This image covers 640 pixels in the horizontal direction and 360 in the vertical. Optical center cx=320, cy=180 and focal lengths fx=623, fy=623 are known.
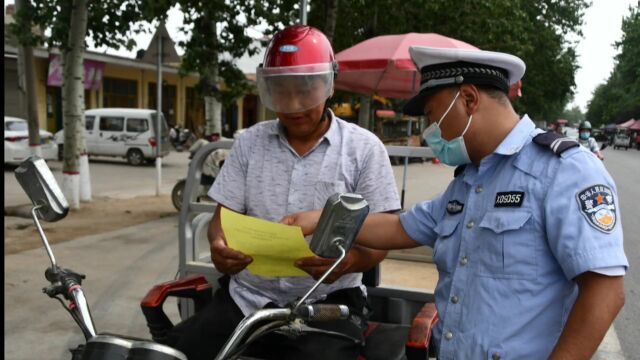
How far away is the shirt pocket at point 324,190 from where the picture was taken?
2316mm

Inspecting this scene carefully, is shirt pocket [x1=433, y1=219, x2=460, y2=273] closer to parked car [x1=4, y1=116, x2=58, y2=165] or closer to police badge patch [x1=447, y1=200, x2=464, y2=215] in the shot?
police badge patch [x1=447, y1=200, x2=464, y2=215]

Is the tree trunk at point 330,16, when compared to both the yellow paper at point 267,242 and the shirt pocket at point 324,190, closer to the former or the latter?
the shirt pocket at point 324,190

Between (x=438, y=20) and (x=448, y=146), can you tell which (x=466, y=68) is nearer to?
(x=448, y=146)

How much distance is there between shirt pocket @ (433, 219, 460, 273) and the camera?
70.4 inches

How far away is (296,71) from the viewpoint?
2.21m

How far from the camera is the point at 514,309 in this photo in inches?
62.4

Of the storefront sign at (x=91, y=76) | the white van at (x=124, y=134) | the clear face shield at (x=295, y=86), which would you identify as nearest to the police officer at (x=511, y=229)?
the clear face shield at (x=295, y=86)

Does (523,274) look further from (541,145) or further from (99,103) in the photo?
(99,103)

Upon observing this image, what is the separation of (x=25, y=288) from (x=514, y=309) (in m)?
5.04

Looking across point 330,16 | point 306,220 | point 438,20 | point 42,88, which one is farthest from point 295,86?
point 42,88

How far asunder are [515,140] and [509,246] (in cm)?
29

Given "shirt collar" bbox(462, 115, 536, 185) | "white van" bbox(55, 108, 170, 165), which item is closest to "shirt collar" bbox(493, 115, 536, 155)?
"shirt collar" bbox(462, 115, 536, 185)

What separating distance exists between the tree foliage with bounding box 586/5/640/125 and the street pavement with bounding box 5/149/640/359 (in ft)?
171

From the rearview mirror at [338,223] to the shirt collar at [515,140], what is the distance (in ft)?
1.59
